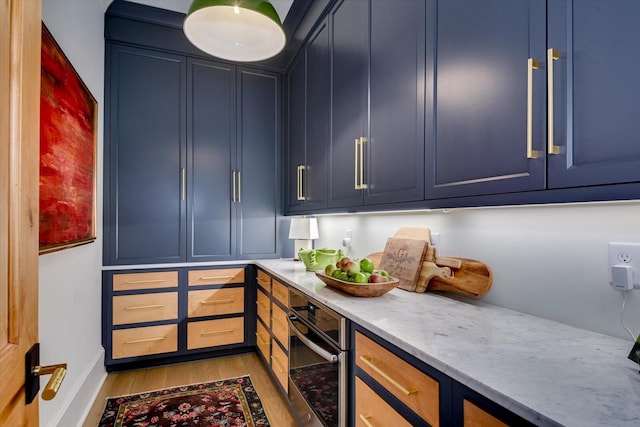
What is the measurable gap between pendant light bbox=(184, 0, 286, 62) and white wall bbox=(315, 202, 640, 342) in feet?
4.32

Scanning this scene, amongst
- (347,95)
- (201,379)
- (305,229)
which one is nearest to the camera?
(347,95)

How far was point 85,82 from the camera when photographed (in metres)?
2.18

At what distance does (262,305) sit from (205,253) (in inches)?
29.4

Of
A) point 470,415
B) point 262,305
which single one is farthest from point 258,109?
point 470,415

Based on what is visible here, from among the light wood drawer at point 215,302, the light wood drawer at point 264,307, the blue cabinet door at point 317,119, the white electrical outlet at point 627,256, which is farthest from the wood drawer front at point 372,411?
the light wood drawer at point 215,302

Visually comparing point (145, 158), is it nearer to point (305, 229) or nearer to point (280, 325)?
point (305, 229)

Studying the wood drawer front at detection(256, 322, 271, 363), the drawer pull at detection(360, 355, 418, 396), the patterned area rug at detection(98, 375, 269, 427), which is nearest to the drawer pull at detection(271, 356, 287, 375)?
the wood drawer front at detection(256, 322, 271, 363)

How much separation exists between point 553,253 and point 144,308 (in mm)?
2838

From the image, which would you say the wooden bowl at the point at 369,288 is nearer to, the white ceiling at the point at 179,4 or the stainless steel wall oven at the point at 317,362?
the stainless steel wall oven at the point at 317,362

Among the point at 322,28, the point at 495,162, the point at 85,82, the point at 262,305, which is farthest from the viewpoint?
the point at 262,305

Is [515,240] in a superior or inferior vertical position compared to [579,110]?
inferior

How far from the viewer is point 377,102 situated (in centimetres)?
168

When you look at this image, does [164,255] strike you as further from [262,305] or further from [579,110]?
[579,110]

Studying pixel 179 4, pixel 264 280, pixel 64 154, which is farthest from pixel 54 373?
pixel 179 4
